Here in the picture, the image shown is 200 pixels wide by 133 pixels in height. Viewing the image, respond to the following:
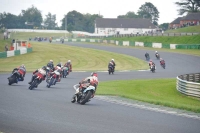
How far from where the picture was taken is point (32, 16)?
172 meters

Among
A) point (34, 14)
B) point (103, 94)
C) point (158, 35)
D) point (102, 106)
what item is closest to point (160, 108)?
point (102, 106)

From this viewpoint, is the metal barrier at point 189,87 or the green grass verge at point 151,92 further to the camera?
the metal barrier at point 189,87

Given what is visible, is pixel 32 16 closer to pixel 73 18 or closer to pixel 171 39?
pixel 73 18

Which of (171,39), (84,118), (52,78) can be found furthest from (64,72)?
(171,39)

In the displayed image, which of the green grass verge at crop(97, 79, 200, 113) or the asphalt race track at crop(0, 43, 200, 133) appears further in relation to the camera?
the green grass verge at crop(97, 79, 200, 113)

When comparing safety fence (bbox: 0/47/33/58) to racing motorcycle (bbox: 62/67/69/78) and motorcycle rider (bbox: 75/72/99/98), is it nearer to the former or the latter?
racing motorcycle (bbox: 62/67/69/78)

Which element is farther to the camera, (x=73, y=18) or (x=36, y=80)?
(x=73, y=18)

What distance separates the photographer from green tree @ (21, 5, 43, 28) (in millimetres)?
164750

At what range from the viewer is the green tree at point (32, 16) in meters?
165

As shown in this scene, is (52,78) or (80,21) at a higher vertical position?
(80,21)

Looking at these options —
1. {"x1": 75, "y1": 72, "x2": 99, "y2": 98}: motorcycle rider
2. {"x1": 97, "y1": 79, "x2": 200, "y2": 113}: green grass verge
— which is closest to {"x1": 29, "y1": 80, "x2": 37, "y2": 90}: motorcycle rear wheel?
{"x1": 97, "y1": 79, "x2": 200, "y2": 113}: green grass verge

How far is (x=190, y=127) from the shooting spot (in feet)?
37.8

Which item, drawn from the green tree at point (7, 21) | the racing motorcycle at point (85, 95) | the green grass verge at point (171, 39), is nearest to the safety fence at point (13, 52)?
the green grass verge at point (171, 39)

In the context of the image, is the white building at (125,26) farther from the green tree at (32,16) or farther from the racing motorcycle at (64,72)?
the racing motorcycle at (64,72)
